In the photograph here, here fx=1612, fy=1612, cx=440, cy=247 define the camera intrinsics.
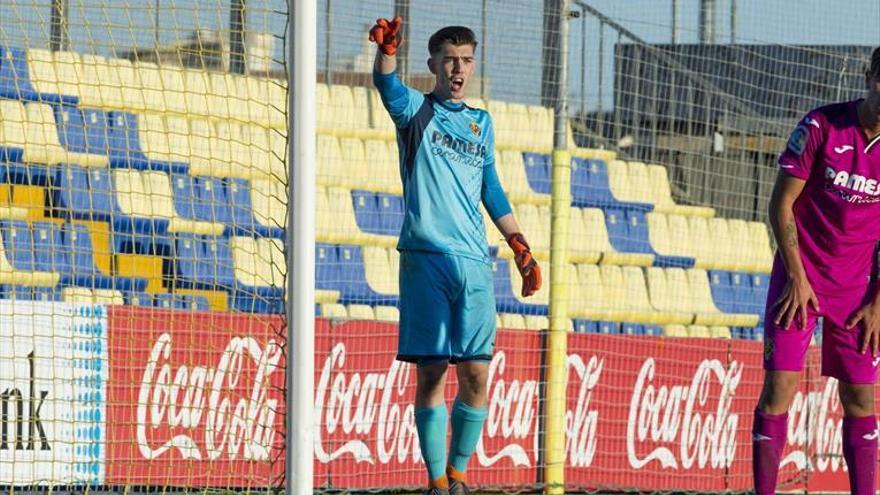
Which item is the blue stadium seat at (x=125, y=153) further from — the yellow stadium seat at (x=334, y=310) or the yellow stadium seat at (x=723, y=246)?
the yellow stadium seat at (x=723, y=246)

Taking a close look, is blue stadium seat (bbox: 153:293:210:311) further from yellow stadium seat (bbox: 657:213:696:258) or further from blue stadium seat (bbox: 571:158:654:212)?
yellow stadium seat (bbox: 657:213:696:258)

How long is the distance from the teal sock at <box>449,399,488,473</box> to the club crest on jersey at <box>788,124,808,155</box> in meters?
1.57

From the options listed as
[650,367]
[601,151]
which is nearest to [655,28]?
[601,151]

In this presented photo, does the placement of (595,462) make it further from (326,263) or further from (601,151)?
(601,151)

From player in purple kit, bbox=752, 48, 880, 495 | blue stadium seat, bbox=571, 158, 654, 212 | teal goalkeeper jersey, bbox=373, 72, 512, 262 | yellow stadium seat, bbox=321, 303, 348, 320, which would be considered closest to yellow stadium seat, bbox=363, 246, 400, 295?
yellow stadium seat, bbox=321, 303, 348, 320

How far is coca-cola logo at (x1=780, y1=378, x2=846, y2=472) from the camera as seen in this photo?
10.8 meters

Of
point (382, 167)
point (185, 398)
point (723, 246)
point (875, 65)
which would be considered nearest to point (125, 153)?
point (382, 167)

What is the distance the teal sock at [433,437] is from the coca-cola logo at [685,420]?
13.7 feet

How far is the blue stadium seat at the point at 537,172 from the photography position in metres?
11.6

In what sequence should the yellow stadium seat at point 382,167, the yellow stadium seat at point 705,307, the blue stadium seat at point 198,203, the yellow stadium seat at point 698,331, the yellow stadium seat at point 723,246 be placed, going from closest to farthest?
the blue stadium seat at point 198,203
the yellow stadium seat at point 382,167
the yellow stadium seat at point 698,331
the yellow stadium seat at point 705,307
the yellow stadium seat at point 723,246

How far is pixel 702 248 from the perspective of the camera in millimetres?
12672

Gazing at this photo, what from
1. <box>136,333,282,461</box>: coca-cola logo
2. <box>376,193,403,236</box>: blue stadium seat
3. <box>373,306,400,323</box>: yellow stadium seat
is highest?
<box>376,193,403,236</box>: blue stadium seat

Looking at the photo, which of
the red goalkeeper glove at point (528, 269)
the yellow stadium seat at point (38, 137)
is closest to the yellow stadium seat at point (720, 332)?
the yellow stadium seat at point (38, 137)

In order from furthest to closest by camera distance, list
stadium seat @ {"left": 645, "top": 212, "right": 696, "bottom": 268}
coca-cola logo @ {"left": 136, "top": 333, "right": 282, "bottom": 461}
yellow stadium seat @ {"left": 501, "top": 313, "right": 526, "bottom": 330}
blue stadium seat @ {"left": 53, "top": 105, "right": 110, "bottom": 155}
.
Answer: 1. stadium seat @ {"left": 645, "top": 212, "right": 696, "bottom": 268}
2. yellow stadium seat @ {"left": 501, "top": 313, "right": 526, "bottom": 330}
3. blue stadium seat @ {"left": 53, "top": 105, "right": 110, "bottom": 155}
4. coca-cola logo @ {"left": 136, "top": 333, "right": 282, "bottom": 461}
